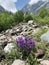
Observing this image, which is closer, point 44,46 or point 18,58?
point 18,58

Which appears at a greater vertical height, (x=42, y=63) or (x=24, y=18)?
(x=24, y=18)

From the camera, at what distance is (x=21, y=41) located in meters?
10.1

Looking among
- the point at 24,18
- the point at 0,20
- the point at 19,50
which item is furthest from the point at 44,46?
the point at 24,18

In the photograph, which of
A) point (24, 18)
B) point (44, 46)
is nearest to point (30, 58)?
point (44, 46)

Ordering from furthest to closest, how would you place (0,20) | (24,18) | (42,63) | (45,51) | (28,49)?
(24,18), (0,20), (45,51), (28,49), (42,63)

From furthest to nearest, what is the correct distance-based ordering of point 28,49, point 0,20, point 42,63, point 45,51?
point 0,20 → point 45,51 → point 28,49 → point 42,63

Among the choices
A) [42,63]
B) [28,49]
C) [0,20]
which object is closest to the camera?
[42,63]

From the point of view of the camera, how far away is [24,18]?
47.9 m

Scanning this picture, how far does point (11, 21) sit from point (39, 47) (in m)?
33.4

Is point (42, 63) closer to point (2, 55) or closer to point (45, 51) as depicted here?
point (45, 51)

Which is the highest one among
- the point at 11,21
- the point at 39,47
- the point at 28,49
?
the point at 11,21

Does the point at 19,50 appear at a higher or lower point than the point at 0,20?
lower

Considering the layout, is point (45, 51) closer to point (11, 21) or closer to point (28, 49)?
point (28, 49)

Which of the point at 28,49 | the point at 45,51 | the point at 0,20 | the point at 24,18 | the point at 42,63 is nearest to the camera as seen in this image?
the point at 42,63
